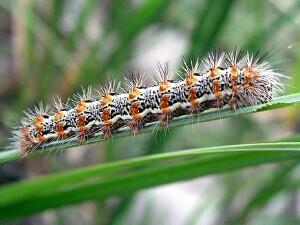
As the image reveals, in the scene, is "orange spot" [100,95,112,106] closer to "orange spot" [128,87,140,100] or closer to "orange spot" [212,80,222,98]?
"orange spot" [128,87,140,100]

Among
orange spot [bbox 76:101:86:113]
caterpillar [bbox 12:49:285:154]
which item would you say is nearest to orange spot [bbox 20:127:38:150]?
caterpillar [bbox 12:49:285:154]

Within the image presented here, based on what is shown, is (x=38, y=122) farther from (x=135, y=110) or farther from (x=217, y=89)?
(x=217, y=89)

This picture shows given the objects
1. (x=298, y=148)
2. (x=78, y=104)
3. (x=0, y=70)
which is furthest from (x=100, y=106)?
(x=0, y=70)

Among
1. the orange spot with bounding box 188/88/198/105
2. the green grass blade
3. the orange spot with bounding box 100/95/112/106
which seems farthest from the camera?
the orange spot with bounding box 100/95/112/106

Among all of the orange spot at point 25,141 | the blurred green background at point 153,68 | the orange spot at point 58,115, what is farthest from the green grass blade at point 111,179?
the blurred green background at point 153,68

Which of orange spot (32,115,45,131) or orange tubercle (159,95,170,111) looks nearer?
orange tubercle (159,95,170,111)

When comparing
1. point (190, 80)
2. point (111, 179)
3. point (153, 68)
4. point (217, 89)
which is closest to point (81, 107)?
point (111, 179)

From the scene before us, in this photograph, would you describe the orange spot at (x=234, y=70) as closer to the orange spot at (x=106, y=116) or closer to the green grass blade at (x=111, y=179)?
the green grass blade at (x=111, y=179)

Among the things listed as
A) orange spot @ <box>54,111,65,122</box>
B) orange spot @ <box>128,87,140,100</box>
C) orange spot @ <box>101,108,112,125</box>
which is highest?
orange spot @ <box>128,87,140,100</box>
